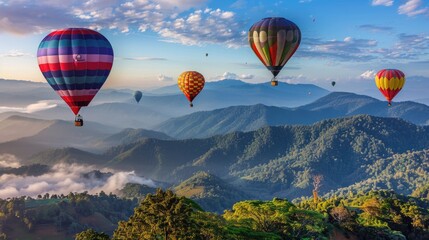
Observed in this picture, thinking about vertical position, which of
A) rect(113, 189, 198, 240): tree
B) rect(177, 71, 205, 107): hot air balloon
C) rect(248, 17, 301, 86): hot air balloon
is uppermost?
rect(248, 17, 301, 86): hot air balloon

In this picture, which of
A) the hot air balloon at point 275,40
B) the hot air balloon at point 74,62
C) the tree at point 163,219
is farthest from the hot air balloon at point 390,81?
the tree at point 163,219

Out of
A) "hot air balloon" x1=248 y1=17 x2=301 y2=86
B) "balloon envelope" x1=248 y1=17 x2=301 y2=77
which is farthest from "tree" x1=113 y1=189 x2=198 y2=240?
"balloon envelope" x1=248 y1=17 x2=301 y2=77

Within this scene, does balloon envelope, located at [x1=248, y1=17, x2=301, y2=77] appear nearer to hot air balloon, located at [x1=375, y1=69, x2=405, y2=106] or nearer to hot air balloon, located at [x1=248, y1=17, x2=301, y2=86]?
hot air balloon, located at [x1=248, y1=17, x2=301, y2=86]

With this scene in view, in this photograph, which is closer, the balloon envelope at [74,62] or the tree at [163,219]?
the tree at [163,219]

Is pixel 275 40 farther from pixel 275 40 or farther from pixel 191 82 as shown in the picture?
pixel 191 82

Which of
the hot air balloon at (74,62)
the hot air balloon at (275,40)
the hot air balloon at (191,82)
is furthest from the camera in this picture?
the hot air balloon at (191,82)


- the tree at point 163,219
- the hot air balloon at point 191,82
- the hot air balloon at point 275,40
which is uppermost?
the hot air balloon at point 275,40

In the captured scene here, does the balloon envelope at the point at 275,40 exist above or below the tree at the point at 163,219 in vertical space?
above

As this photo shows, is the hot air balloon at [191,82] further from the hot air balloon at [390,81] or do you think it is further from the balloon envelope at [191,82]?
the hot air balloon at [390,81]
